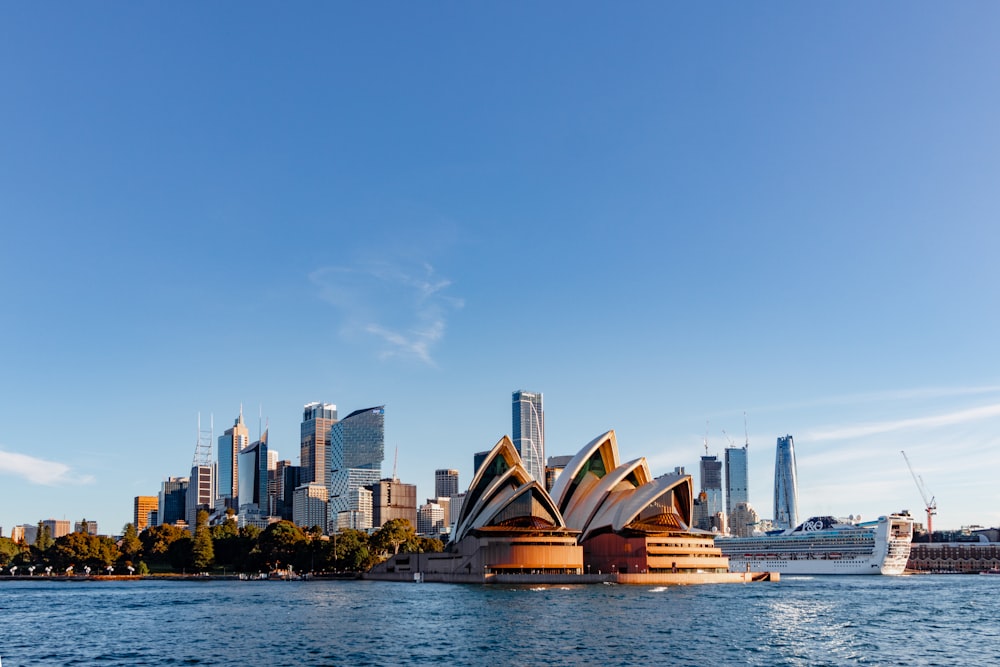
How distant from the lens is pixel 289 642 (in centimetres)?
5897

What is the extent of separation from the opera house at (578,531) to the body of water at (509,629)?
17.9m

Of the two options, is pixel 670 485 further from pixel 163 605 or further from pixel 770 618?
pixel 163 605

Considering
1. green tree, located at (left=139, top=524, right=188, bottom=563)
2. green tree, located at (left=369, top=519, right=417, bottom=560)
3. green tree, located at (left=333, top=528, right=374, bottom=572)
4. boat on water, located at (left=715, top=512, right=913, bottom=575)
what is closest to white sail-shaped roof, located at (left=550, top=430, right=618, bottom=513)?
green tree, located at (left=333, top=528, right=374, bottom=572)

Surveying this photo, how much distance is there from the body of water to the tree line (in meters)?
67.0

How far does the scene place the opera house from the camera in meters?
122

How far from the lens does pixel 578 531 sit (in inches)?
5074

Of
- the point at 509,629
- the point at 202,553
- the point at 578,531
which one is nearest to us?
the point at 509,629

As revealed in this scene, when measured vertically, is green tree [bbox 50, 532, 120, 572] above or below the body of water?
below

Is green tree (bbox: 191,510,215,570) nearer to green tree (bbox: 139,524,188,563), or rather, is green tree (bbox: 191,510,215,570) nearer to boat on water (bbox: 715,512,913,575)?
green tree (bbox: 139,524,188,563)

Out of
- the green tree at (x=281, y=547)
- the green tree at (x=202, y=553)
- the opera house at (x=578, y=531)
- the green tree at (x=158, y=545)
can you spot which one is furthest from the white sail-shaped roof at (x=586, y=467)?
the green tree at (x=158, y=545)

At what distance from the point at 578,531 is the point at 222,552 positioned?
291ft

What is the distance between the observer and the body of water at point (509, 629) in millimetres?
52719

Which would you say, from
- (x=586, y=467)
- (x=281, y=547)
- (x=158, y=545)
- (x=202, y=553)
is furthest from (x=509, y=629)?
(x=158, y=545)

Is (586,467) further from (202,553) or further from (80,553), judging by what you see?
(80,553)
